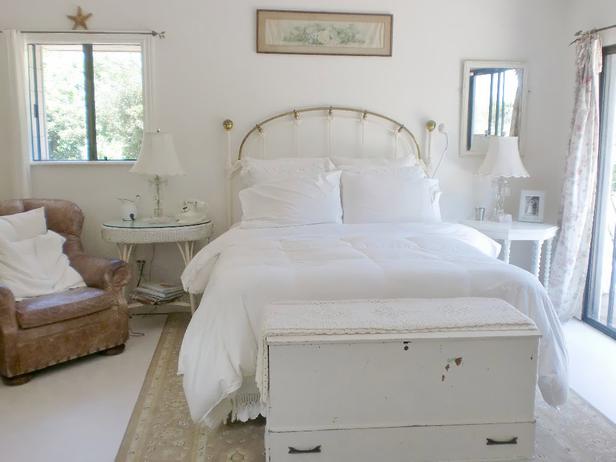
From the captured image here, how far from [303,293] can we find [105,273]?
151 centimetres

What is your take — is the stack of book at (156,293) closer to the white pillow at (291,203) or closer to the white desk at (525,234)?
the white pillow at (291,203)

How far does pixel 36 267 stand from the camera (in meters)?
3.30

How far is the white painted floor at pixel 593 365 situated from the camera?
2834 millimetres

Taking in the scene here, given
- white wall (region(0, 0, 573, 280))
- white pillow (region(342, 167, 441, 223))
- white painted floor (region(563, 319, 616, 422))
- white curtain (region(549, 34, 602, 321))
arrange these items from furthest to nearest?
white wall (region(0, 0, 573, 280))
white curtain (region(549, 34, 602, 321))
white pillow (region(342, 167, 441, 223))
white painted floor (region(563, 319, 616, 422))

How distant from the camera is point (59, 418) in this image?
2605 mm

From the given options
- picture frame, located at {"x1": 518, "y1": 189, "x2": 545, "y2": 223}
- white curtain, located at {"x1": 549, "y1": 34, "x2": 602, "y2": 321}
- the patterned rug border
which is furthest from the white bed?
picture frame, located at {"x1": 518, "y1": 189, "x2": 545, "y2": 223}

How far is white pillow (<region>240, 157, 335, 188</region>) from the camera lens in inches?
149

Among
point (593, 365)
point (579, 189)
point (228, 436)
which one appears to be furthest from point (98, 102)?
point (593, 365)

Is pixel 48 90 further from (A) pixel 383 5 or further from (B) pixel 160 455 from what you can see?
(B) pixel 160 455

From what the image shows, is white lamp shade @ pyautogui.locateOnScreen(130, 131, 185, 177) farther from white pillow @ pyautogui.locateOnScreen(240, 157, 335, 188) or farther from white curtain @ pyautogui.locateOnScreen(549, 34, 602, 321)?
white curtain @ pyautogui.locateOnScreen(549, 34, 602, 321)

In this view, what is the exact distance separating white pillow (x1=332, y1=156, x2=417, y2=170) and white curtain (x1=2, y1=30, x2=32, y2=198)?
82.4 inches

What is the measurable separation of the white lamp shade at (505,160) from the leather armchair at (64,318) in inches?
98.8

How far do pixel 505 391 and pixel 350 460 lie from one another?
0.57 meters

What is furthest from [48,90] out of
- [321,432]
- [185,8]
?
[321,432]
